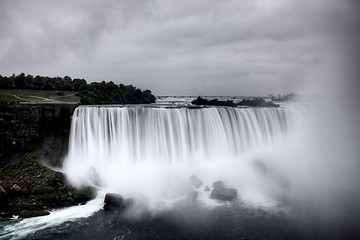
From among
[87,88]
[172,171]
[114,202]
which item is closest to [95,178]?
[114,202]

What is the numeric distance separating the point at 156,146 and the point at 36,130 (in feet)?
44.1

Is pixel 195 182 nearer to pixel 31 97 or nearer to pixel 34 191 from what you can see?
pixel 34 191

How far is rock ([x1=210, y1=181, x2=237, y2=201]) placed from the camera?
19.3 m

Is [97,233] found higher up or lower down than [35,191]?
lower down

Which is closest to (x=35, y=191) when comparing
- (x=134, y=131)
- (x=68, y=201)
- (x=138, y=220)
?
(x=68, y=201)

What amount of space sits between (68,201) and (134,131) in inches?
426

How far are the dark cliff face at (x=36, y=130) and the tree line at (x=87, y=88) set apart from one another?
41.3 ft

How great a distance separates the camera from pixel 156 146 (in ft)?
86.9

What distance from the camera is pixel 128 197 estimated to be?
61.2 feet

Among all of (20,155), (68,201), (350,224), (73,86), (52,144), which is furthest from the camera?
(73,86)

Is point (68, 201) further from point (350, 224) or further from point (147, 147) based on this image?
point (350, 224)

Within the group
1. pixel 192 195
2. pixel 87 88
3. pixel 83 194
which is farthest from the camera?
pixel 87 88

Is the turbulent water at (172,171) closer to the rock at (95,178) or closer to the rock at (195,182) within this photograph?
the rock at (95,178)

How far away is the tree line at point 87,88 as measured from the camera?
46.4 metres
